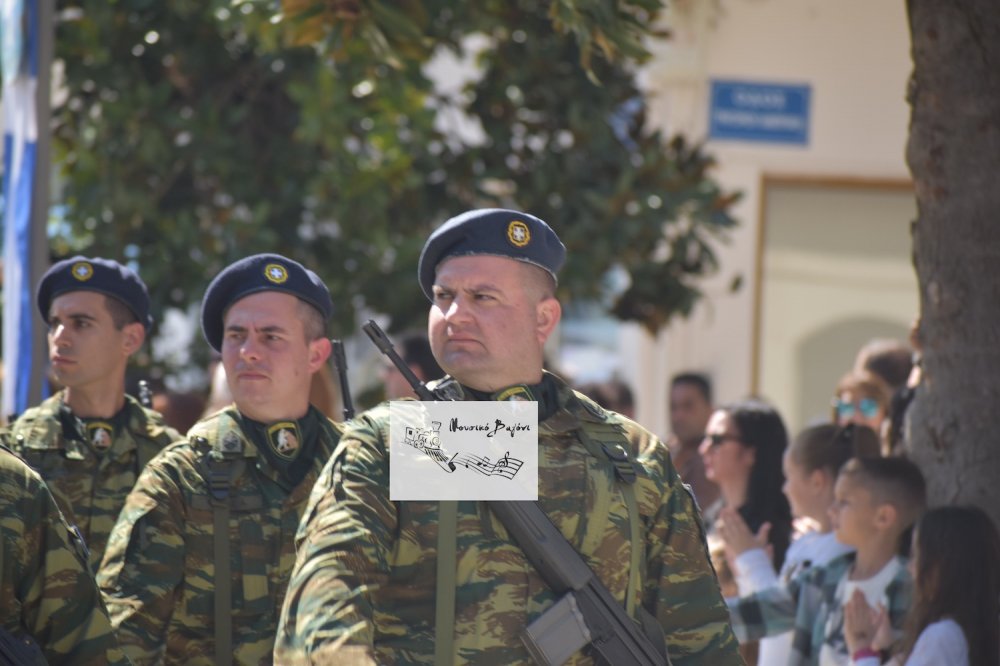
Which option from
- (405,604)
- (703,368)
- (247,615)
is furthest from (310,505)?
(703,368)

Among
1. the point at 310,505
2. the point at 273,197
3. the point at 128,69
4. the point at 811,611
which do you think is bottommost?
the point at 811,611

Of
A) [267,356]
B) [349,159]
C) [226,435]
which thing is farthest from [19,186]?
[226,435]

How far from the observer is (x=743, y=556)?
5.41m

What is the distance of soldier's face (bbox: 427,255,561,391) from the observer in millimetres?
3260

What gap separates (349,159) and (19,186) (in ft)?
7.37

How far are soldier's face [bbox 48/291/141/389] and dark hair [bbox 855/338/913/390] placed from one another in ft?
12.5

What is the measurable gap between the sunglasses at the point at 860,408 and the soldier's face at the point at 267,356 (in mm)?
3440

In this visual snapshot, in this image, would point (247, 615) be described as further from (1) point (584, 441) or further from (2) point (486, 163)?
(2) point (486, 163)

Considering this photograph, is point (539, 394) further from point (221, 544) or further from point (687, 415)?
point (687, 415)

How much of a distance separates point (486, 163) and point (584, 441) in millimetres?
5439

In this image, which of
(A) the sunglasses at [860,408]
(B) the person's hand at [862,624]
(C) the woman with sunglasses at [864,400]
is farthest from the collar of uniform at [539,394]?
(A) the sunglasses at [860,408]

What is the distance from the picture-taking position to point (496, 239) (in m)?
3.33

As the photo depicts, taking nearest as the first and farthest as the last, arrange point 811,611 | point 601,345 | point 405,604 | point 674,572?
point 405,604, point 674,572, point 811,611, point 601,345

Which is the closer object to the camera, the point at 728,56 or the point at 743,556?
the point at 743,556
